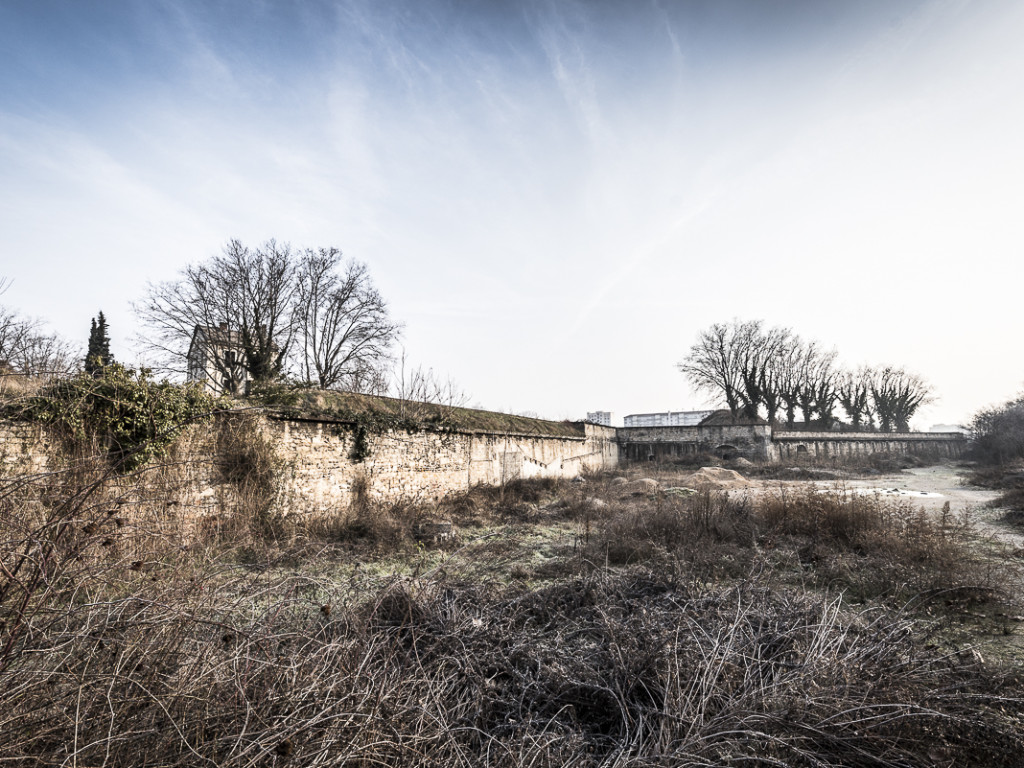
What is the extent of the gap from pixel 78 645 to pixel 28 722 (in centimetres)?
40

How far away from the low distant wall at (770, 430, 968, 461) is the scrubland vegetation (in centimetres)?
2854

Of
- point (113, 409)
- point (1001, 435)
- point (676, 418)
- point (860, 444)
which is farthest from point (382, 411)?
point (676, 418)

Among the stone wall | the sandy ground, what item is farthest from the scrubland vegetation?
the sandy ground

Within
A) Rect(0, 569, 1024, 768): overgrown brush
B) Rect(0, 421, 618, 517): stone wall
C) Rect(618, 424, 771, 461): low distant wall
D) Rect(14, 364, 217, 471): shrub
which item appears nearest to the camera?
Rect(0, 569, 1024, 768): overgrown brush

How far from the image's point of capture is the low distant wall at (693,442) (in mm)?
29438

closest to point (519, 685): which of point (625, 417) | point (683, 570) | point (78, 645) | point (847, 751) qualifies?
point (847, 751)

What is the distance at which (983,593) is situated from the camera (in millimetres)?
5012

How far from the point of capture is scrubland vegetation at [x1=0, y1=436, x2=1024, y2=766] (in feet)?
6.69

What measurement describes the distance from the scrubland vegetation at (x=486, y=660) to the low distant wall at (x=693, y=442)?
23.8 m

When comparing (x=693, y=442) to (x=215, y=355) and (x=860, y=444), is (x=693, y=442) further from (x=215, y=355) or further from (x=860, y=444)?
(x=215, y=355)

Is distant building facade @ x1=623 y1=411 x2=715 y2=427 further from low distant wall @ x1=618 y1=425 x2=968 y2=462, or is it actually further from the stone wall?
the stone wall

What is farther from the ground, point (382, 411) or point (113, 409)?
point (382, 411)

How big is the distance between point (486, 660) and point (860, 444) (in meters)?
44.0

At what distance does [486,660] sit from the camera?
355 cm
